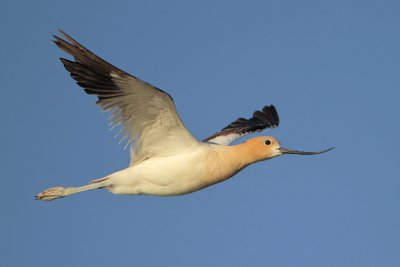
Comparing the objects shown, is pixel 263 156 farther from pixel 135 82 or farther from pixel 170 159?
pixel 135 82

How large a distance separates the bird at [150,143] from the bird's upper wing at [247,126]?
10.7 feet

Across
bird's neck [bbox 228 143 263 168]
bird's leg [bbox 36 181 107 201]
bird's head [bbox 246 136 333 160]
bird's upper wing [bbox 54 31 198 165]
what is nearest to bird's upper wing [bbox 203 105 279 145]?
bird's head [bbox 246 136 333 160]

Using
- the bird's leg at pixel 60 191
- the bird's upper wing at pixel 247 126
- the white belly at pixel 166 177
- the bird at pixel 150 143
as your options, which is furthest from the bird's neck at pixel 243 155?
the bird's upper wing at pixel 247 126

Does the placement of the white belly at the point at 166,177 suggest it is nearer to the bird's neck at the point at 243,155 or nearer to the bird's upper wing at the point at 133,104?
the bird's upper wing at the point at 133,104

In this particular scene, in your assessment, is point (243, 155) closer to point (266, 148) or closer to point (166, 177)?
point (266, 148)

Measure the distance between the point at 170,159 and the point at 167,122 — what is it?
0.78 metres

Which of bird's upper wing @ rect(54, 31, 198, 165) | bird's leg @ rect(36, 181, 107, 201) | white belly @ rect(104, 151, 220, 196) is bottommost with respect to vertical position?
white belly @ rect(104, 151, 220, 196)

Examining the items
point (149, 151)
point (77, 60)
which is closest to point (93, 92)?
point (77, 60)

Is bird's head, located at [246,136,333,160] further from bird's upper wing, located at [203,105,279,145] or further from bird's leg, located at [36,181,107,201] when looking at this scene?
bird's leg, located at [36,181,107,201]

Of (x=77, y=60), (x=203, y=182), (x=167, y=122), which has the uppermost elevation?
(x=77, y=60)

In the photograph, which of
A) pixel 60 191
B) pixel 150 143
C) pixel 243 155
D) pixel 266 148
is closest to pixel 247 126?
pixel 266 148

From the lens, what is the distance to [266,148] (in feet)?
53.7

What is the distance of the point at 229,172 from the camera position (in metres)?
15.8

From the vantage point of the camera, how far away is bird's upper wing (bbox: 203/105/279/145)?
19703 mm
